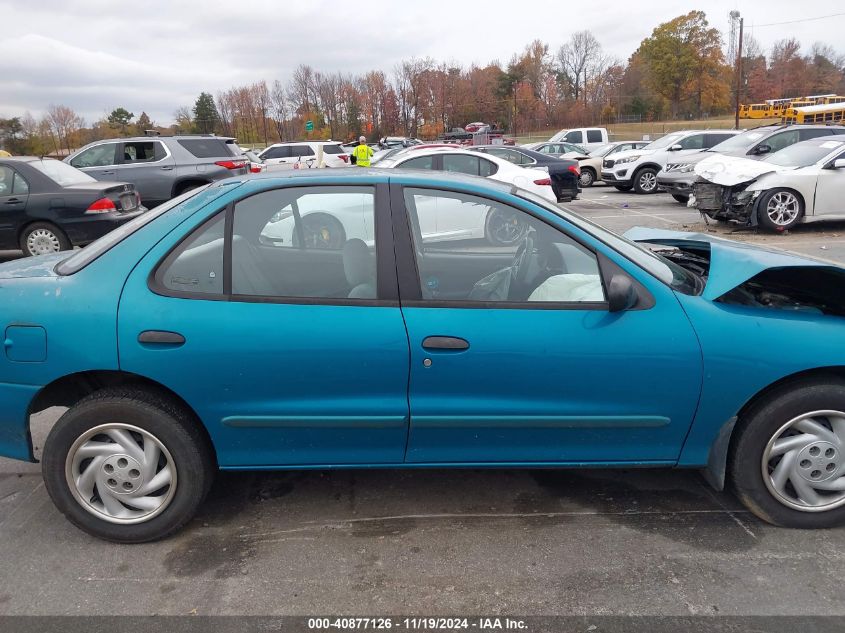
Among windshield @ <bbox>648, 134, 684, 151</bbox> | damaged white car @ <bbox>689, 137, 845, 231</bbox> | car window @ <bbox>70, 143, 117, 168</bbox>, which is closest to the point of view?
damaged white car @ <bbox>689, 137, 845, 231</bbox>

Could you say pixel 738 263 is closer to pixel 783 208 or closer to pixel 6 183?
pixel 783 208

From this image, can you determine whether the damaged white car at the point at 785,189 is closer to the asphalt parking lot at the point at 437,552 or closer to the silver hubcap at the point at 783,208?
the silver hubcap at the point at 783,208

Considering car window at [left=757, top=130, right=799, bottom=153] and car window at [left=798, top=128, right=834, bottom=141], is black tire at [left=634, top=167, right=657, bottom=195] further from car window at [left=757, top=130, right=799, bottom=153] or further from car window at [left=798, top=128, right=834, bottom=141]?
car window at [left=798, top=128, right=834, bottom=141]

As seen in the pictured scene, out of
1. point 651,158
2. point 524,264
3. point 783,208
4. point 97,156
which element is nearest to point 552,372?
point 524,264

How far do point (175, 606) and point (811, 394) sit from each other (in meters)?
2.72

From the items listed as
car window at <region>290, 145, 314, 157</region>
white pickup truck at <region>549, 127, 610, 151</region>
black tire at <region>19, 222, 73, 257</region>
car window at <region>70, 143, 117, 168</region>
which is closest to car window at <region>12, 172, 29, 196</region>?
black tire at <region>19, 222, 73, 257</region>

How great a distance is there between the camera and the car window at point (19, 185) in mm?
9438

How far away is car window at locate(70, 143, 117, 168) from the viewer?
1373 centimetres

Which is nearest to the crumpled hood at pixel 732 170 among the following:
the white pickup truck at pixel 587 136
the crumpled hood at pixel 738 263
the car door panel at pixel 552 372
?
the crumpled hood at pixel 738 263

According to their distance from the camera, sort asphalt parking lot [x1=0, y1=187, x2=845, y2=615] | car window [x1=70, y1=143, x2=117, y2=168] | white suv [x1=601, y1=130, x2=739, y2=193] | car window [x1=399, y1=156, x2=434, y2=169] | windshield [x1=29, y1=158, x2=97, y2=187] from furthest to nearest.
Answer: white suv [x1=601, y1=130, x2=739, y2=193] → car window [x1=70, y1=143, x2=117, y2=168] → car window [x1=399, y1=156, x2=434, y2=169] → windshield [x1=29, y1=158, x2=97, y2=187] → asphalt parking lot [x1=0, y1=187, x2=845, y2=615]

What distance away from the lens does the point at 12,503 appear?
330 centimetres

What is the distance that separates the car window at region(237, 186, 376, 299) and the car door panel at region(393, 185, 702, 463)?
0.24 metres

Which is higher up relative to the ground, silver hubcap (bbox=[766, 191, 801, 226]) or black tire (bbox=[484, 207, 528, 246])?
black tire (bbox=[484, 207, 528, 246])

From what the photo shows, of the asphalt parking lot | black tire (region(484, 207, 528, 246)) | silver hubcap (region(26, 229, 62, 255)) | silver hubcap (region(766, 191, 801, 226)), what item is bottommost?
the asphalt parking lot
